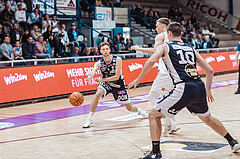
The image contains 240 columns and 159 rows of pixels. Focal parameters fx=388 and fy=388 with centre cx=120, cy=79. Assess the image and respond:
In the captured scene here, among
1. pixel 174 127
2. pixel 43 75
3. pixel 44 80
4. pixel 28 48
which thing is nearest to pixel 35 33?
pixel 28 48

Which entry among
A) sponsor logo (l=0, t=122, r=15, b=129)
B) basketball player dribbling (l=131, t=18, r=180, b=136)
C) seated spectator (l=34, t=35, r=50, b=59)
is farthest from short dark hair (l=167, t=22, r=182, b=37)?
seated spectator (l=34, t=35, r=50, b=59)

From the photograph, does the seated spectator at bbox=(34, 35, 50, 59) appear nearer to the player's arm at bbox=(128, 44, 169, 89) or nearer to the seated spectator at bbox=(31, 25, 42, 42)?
the seated spectator at bbox=(31, 25, 42, 42)

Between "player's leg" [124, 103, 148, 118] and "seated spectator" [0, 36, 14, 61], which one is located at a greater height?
"seated spectator" [0, 36, 14, 61]

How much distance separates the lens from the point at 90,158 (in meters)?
5.86

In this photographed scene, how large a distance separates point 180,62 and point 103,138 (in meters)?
2.51

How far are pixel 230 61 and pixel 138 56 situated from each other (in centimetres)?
761

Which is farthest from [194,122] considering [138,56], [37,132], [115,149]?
[138,56]

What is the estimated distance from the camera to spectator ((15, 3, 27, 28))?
16.3m

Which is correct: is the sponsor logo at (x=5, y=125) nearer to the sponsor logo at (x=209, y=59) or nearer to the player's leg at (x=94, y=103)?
the player's leg at (x=94, y=103)

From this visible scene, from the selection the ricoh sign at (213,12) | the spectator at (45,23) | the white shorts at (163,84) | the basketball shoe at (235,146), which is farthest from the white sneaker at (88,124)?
the ricoh sign at (213,12)

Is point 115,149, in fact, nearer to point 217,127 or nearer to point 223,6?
point 217,127

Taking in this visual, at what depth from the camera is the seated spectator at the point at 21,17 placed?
16.3 m

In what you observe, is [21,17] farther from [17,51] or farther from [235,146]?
[235,146]

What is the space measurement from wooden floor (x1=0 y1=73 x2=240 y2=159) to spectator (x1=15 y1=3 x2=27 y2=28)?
6812 mm
